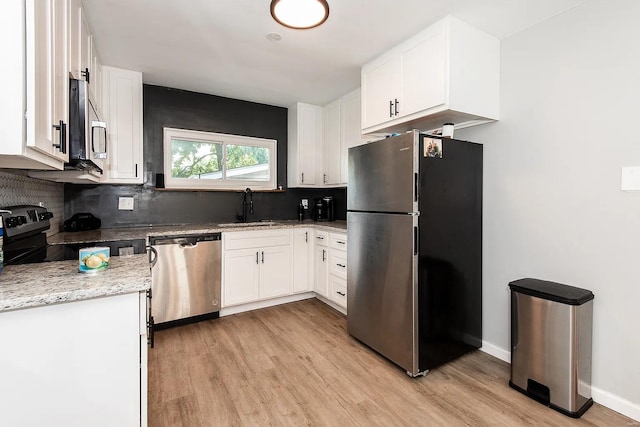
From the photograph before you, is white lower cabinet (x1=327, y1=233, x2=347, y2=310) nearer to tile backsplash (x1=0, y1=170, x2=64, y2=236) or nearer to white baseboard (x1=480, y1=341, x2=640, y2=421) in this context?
white baseboard (x1=480, y1=341, x2=640, y2=421)

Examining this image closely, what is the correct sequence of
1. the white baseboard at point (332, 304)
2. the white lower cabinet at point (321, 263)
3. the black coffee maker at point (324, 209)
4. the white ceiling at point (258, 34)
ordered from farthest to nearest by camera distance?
the black coffee maker at point (324, 209) → the white lower cabinet at point (321, 263) → the white baseboard at point (332, 304) → the white ceiling at point (258, 34)

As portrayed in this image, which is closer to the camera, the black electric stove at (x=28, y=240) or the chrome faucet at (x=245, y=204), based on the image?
the black electric stove at (x=28, y=240)

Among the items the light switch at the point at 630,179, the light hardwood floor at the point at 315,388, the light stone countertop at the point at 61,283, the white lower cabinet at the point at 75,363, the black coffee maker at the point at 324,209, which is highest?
the light switch at the point at 630,179

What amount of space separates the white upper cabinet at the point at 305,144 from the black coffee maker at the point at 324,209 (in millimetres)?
231

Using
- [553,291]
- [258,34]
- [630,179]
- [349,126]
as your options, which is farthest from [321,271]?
[630,179]

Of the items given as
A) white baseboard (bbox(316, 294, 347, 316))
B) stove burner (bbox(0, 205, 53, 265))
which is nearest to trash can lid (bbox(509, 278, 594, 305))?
white baseboard (bbox(316, 294, 347, 316))

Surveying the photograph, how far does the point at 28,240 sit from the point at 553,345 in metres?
2.96

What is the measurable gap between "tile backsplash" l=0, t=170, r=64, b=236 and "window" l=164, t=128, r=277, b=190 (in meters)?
0.91

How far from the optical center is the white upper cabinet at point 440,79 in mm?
2049

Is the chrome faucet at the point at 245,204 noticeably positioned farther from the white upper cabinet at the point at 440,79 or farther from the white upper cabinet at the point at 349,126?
the white upper cabinet at the point at 440,79

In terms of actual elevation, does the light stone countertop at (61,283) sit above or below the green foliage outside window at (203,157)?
below

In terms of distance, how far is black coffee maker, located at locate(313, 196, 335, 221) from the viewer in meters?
3.92

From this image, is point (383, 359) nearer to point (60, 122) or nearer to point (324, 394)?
point (324, 394)


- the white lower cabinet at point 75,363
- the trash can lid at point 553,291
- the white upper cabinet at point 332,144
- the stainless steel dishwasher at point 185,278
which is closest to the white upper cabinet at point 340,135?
the white upper cabinet at point 332,144
